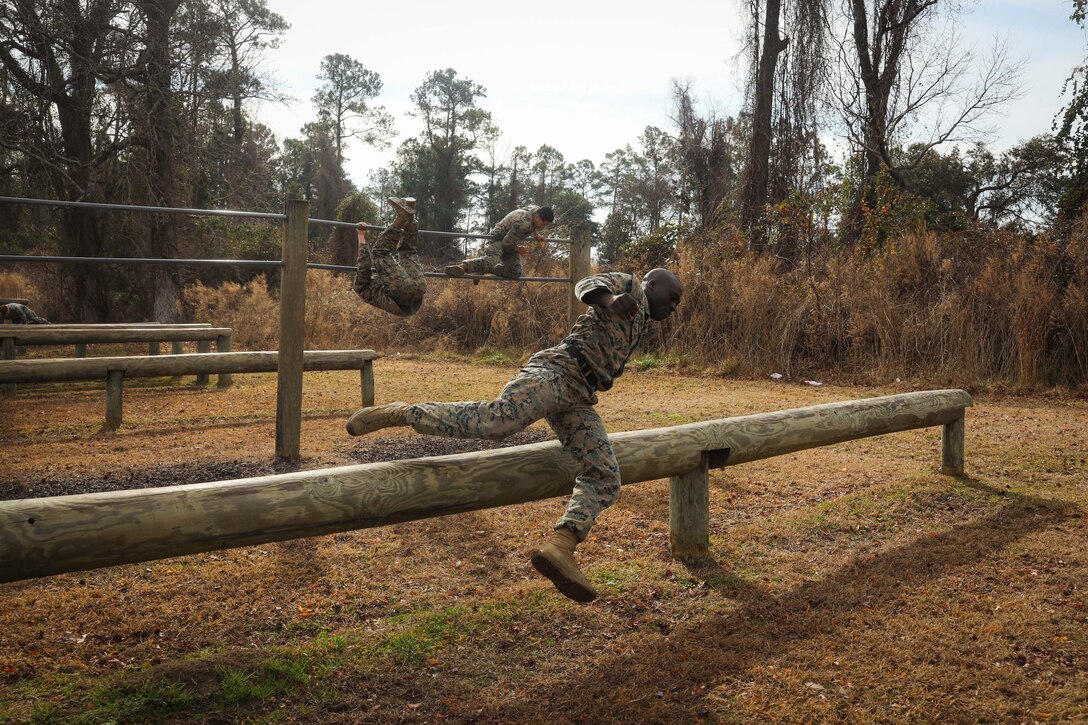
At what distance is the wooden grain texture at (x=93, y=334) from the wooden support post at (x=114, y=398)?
6.44 feet

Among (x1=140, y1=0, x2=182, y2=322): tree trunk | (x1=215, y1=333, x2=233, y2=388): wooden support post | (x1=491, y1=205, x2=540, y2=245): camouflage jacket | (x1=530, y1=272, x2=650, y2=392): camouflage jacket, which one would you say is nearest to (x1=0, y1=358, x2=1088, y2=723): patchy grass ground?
(x1=530, y1=272, x2=650, y2=392): camouflage jacket

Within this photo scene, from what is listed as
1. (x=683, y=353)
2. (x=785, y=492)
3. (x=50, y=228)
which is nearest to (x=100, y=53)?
(x=50, y=228)

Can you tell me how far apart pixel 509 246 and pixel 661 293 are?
10.5 feet

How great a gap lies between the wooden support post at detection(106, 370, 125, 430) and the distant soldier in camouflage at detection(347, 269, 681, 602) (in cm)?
518

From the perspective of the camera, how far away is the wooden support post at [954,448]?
19.6 feet

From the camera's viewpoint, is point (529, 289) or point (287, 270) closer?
point (287, 270)

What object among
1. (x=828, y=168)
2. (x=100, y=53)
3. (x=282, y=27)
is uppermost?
(x=282, y=27)

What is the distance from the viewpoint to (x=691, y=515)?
4.36 m

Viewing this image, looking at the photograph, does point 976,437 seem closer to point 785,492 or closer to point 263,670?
point 785,492

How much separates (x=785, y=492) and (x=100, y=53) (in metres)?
16.6

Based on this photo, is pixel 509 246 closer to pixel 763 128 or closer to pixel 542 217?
pixel 542 217

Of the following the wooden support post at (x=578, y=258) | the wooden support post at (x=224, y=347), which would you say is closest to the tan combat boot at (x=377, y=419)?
the wooden support post at (x=578, y=258)

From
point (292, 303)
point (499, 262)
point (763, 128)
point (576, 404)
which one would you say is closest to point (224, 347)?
point (292, 303)

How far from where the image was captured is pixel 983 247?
38.8ft
